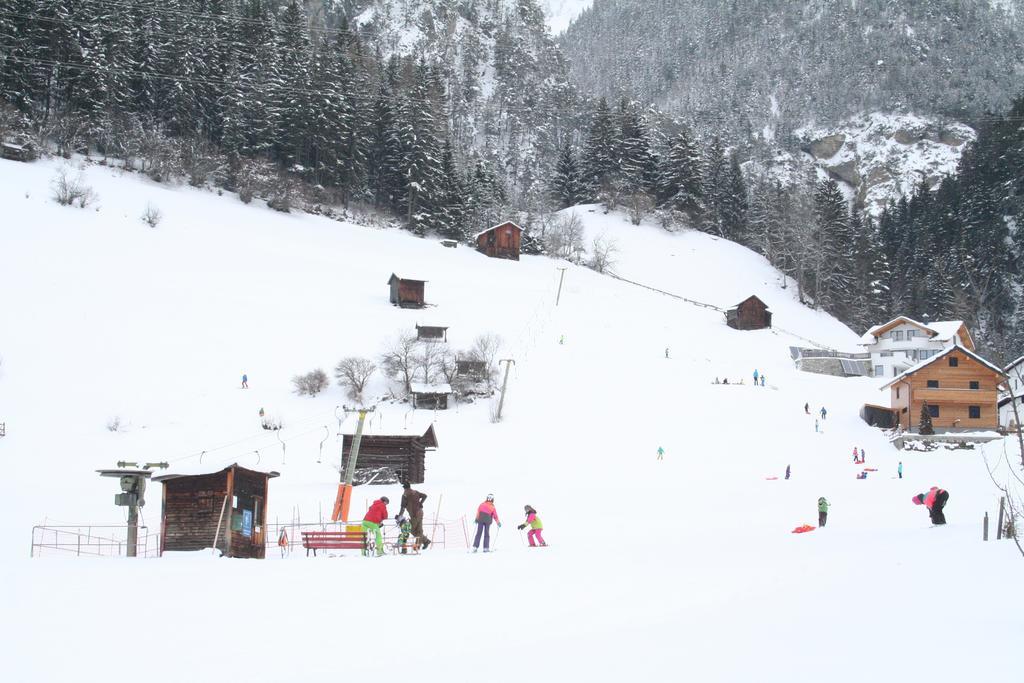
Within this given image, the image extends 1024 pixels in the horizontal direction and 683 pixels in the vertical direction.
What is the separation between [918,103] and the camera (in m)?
143

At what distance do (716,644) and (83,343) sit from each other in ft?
138

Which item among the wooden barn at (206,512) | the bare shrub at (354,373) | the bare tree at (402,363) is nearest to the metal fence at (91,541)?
the wooden barn at (206,512)

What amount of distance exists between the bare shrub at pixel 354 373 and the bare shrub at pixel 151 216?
72.9 feet

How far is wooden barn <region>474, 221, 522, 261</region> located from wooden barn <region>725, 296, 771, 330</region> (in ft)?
68.8

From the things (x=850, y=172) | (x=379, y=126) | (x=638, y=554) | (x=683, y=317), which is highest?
(x=850, y=172)

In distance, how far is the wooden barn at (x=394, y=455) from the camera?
34.4m

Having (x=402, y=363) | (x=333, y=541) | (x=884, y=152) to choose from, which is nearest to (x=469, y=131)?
(x=884, y=152)

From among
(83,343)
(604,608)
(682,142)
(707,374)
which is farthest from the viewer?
(682,142)

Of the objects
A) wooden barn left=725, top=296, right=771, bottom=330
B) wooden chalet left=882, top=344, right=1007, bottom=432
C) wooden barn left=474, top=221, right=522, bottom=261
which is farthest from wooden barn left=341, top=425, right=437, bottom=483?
wooden barn left=474, top=221, right=522, bottom=261

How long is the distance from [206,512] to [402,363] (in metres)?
30.2

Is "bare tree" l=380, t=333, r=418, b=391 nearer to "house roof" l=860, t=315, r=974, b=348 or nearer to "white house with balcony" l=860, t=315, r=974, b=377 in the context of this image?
"house roof" l=860, t=315, r=974, b=348

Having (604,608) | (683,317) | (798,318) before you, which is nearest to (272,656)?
(604,608)

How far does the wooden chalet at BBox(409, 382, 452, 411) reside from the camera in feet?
148

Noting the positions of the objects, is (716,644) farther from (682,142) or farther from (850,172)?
(850,172)
